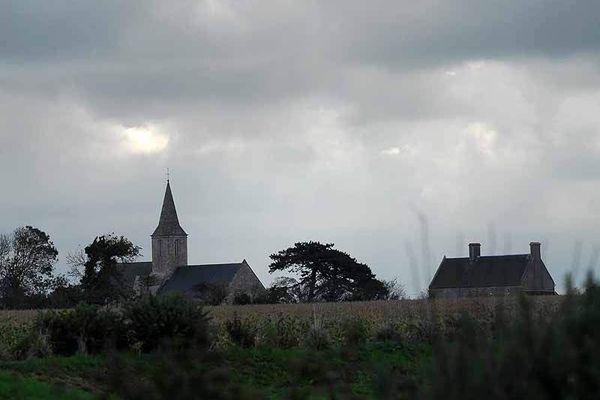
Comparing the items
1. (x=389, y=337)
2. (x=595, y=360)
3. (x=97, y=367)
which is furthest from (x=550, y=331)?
(x=389, y=337)

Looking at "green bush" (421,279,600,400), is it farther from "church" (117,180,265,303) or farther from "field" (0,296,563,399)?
"church" (117,180,265,303)

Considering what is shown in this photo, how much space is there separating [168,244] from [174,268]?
10.8 feet

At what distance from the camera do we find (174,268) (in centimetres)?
14638

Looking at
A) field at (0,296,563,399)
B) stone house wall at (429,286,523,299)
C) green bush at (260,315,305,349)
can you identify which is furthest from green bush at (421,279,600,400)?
green bush at (260,315,305,349)

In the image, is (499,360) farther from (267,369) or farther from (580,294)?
(267,369)

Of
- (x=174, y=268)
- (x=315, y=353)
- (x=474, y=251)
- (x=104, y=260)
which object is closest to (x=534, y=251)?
(x=474, y=251)

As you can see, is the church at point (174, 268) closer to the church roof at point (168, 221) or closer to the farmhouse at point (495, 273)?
the church roof at point (168, 221)

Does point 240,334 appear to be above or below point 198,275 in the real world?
below

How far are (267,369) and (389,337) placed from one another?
21.6ft

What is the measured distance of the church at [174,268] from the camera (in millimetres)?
132125

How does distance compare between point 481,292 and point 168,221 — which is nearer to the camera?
point 481,292

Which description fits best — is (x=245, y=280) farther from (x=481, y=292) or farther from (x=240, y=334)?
(x=240, y=334)

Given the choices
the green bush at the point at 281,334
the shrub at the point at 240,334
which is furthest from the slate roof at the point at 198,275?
the shrub at the point at 240,334

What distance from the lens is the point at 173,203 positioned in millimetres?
151375
